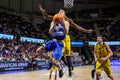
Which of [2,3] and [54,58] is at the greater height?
[2,3]

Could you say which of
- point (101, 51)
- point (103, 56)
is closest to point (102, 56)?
point (103, 56)

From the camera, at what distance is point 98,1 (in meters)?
45.8

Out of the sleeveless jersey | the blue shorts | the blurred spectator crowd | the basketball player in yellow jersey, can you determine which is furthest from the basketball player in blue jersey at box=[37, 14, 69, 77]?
the blurred spectator crowd

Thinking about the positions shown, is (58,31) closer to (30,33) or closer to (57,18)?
(57,18)

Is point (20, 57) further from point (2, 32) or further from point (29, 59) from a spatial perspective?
point (2, 32)

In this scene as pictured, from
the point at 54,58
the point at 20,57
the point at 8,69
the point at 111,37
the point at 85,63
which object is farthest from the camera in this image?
the point at 111,37

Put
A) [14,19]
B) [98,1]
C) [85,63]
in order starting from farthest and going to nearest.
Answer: [98,1], [85,63], [14,19]

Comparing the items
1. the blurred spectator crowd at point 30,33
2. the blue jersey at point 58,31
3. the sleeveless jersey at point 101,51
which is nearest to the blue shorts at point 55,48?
the blue jersey at point 58,31

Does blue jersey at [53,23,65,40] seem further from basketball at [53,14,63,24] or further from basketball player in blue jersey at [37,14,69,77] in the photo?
basketball at [53,14,63,24]

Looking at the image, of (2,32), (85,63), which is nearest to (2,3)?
(2,32)

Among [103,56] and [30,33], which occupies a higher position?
[30,33]

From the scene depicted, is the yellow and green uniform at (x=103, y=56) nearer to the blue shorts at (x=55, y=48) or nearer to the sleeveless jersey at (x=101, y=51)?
the sleeveless jersey at (x=101, y=51)

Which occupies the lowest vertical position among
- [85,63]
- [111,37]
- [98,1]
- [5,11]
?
[85,63]

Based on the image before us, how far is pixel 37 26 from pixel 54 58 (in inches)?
1235
